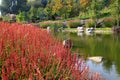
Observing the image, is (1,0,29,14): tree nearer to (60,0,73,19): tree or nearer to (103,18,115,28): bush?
(60,0,73,19): tree

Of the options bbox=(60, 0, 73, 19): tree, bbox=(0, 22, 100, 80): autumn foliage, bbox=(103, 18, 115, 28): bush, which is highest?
bbox=(0, 22, 100, 80): autumn foliage

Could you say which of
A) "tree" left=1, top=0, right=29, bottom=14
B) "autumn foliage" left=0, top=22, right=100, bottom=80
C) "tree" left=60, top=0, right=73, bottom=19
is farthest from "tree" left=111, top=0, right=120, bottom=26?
"tree" left=1, top=0, right=29, bottom=14

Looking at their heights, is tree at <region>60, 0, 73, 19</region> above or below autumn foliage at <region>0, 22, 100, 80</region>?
below

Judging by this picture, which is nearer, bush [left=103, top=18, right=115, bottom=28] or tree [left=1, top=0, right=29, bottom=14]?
bush [left=103, top=18, right=115, bottom=28]

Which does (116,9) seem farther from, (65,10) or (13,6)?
(13,6)

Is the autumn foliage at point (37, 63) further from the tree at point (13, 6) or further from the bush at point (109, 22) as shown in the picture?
the tree at point (13, 6)

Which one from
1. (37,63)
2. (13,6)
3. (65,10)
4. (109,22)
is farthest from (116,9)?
(13,6)

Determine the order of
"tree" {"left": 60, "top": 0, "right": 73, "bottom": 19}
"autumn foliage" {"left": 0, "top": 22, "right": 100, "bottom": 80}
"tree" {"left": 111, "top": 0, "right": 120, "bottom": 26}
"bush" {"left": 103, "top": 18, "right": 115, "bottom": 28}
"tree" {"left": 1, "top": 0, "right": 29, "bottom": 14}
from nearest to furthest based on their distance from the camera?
"autumn foliage" {"left": 0, "top": 22, "right": 100, "bottom": 80}, "tree" {"left": 111, "top": 0, "right": 120, "bottom": 26}, "bush" {"left": 103, "top": 18, "right": 115, "bottom": 28}, "tree" {"left": 60, "top": 0, "right": 73, "bottom": 19}, "tree" {"left": 1, "top": 0, "right": 29, "bottom": 14}

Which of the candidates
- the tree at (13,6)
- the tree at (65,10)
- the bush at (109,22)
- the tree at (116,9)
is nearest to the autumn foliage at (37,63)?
the tree at (116,9)

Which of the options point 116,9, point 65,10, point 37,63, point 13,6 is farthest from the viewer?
point 13,6

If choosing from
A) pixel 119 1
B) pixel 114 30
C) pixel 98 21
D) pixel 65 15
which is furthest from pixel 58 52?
pixel 65 15

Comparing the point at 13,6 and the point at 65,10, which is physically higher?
the point at 13,6

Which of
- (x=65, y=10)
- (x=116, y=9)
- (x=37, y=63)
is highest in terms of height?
(x=37, y=63)

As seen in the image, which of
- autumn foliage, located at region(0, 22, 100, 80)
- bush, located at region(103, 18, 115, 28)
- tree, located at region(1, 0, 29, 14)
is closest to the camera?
autumn foliage, located at region(0, 22, 100, 80)
